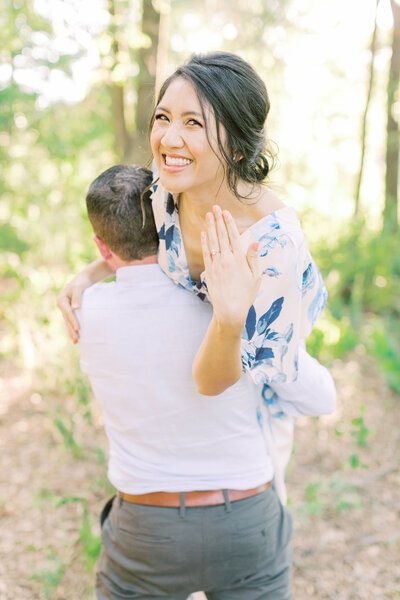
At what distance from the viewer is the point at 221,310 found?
104 centimetres

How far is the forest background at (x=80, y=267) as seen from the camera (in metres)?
2.72

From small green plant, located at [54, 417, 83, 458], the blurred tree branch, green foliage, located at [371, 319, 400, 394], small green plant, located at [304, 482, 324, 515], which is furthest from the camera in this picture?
the blurred tree branch

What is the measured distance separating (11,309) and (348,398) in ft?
8.73

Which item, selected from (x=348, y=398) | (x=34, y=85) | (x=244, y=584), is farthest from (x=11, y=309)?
(x=244, y=584)

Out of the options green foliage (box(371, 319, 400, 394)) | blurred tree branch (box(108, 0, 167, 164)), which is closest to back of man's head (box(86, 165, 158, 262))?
blurred tree branch (box(108, 0, 167, 164))

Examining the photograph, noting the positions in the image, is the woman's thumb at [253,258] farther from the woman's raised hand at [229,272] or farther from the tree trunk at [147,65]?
the tree trunk at [147,65]

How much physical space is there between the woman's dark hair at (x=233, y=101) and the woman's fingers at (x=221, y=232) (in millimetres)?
260

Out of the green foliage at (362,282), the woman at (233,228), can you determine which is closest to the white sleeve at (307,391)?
the woman at (233,228)

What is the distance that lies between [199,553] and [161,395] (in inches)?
17.2

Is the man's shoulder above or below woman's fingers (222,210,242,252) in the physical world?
below

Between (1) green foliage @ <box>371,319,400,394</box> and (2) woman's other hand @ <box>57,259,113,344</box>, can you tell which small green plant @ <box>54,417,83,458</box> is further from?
(1) green foliage @ <box>371,319,400,394</box>

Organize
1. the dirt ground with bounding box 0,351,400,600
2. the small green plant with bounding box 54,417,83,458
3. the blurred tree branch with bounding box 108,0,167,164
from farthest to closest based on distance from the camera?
the blurred tree branch with bounding box 108,0,167,164, the small green plant with bounding box 54,417,83,458, the dirt ground with bounding box 0,351,400,600

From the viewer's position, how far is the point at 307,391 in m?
1.47

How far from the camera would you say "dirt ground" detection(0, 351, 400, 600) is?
2.39 metres
